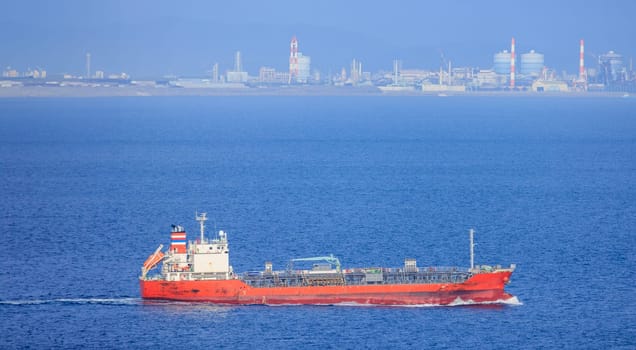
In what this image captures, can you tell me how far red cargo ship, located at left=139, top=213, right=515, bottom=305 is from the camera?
5947cm

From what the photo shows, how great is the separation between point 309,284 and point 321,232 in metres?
20.1

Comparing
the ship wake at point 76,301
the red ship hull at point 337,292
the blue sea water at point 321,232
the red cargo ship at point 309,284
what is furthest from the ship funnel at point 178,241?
the blue sea water at point 321,232

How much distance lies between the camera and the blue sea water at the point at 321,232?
54.9 metres

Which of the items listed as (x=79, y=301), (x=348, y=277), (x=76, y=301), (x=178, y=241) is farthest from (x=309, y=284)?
(x=76, y=301)

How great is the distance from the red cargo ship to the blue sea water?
2.39ft

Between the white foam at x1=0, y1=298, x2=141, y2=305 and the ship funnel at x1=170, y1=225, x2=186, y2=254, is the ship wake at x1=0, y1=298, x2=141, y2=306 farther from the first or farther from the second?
the ship funnel at x1=170, y1=225, x2=186, y2=254

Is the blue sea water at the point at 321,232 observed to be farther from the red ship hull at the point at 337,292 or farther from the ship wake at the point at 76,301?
the red ship hull at the point at 337,292

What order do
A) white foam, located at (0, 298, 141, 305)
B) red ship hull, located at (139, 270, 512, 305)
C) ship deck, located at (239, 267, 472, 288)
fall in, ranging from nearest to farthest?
white foam, located at (0, 298, 141, 305)
red ship hull, located at (139, 270, 512, 305)
ship deck, located at (239, 267, 472, 288)

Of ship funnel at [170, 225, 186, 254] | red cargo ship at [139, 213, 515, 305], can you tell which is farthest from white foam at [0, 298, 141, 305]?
ship funnel at [170, 225, 186, 254]

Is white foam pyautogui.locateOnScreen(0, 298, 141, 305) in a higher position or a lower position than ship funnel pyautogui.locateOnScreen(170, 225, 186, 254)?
lower

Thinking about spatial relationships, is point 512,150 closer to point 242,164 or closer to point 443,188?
point 242,164

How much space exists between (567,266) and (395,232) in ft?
49.1

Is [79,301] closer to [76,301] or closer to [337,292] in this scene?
[76,301]

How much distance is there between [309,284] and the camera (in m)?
60.0
